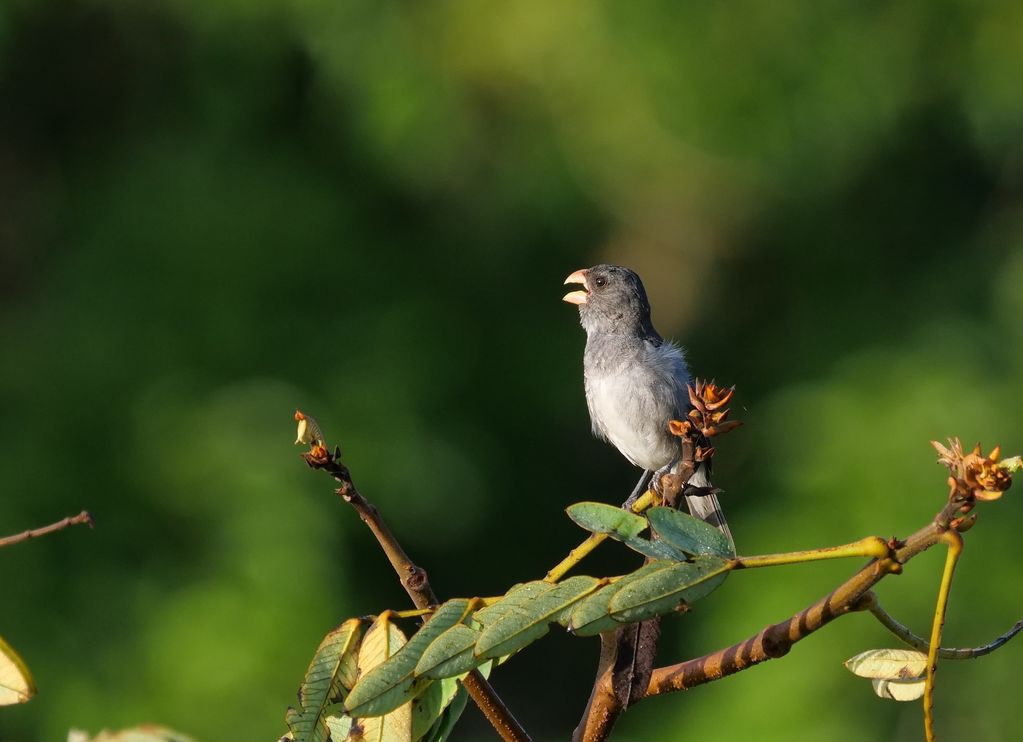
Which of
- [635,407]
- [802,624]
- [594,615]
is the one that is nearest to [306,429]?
[594,615]

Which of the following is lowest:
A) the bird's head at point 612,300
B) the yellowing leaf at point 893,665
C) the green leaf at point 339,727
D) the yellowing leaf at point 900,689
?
the green leaf at point 339,727

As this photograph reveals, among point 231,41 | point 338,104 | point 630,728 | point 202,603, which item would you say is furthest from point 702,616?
point 231,41

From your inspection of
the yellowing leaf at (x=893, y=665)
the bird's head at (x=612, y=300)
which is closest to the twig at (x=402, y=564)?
the yellowing leaf at (x=893, y=665)

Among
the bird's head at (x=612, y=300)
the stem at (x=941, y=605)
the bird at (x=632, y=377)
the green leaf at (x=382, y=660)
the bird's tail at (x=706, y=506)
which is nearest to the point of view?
the stem at (x=941, y=605)

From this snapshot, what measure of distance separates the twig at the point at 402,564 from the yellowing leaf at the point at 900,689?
0.54 metres

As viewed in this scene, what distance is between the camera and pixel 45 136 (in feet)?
31.9

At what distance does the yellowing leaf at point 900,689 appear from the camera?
5.69 feet

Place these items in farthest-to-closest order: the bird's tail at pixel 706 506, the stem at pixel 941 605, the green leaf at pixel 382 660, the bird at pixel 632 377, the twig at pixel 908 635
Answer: the bird at pixel 632 377 → the bird's tail at pixel 706 506 → the green leaf at pixel 382 660 → the twig at pixel 908 635 → the stem at pixel 941 605

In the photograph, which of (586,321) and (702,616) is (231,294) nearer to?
(702,616)

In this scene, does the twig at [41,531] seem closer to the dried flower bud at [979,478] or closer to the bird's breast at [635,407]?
the dried flower bud at [979,478]

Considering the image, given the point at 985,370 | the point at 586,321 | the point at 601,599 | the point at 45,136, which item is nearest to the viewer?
the point at 601,599

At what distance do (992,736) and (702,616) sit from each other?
1904 mm

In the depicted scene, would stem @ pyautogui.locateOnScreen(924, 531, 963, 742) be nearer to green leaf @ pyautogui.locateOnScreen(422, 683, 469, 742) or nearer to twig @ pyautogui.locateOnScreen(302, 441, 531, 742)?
twig @ pyautogui.locateOnScreen(302, 441, 531, 742)

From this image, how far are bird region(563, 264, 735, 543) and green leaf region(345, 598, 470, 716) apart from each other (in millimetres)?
2547
